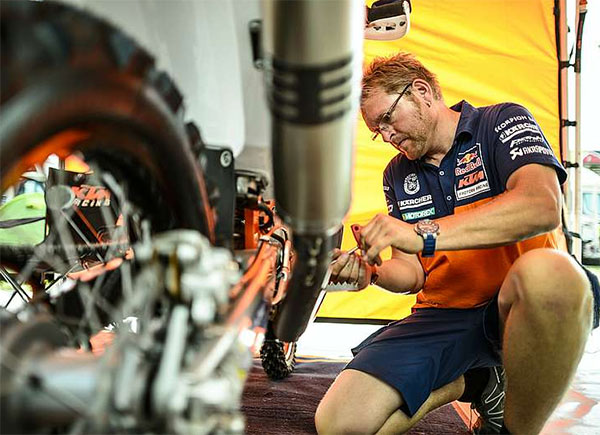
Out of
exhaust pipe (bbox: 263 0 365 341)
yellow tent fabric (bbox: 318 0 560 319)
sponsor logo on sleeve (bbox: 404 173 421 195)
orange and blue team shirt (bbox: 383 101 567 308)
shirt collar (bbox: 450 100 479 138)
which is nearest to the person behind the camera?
exhaust pipe (bbox: 263 0 365 341)

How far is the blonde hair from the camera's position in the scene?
3.98 ft

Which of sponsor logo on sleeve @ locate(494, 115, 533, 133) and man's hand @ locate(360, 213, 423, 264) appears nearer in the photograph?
man's hand @ locate(360, 213, 423, 264)

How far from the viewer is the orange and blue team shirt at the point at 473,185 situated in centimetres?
106

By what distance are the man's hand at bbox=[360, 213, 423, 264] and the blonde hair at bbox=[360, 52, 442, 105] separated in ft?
1.45

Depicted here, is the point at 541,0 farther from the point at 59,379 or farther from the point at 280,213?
the point at 59,379

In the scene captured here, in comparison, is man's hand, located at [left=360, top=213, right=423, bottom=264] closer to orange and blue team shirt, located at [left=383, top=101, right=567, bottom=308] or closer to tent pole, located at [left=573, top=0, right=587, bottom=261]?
orange and blue team shirt, located at [left=383, top=101, right=567, bottom=308]

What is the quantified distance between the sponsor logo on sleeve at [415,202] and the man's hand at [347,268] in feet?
1.03

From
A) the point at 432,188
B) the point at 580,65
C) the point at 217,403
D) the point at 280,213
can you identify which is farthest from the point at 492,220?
the point at 580,65

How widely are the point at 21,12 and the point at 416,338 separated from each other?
104 cm

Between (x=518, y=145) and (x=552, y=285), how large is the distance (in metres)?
0.27

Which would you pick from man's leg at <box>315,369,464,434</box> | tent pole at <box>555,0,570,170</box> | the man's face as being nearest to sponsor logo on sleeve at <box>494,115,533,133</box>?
the man's face

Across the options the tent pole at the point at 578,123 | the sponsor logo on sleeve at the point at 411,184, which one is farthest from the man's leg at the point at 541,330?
the tent pole at the point at 578,123

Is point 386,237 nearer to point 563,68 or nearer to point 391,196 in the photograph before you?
point 391,196

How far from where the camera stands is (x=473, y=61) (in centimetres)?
242
